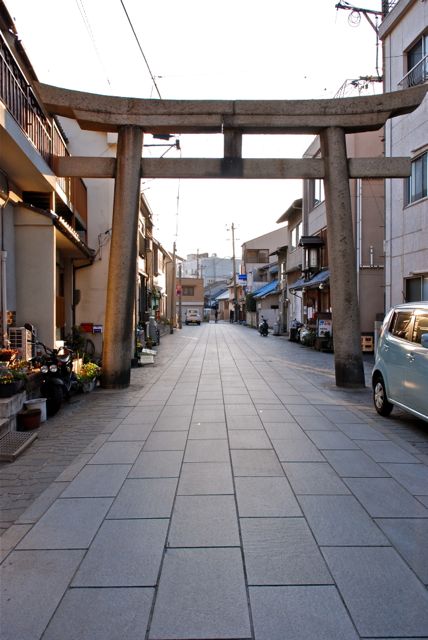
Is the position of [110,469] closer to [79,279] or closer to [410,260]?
[79,279]

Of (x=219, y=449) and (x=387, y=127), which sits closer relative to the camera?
(x=219, y=449)

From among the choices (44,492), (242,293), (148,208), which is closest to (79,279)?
(148,208)

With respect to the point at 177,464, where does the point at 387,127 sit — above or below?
above

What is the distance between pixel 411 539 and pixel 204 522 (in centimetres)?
158

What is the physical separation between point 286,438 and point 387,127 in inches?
509

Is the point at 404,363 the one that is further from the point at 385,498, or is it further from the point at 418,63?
the point at 418,63

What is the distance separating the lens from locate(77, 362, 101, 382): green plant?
404 inches

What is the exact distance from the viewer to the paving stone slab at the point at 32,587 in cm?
277

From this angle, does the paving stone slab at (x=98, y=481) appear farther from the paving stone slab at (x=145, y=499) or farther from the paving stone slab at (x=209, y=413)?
the paving stone slab at (x=209, y=413)

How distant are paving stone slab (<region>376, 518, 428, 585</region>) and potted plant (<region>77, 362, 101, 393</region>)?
735 centimetres

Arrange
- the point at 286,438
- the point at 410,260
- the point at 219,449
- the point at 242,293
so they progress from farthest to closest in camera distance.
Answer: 1. the point at 242,293
2. the point at 410,260
3. the point at 286,438
4. the point at 219,449

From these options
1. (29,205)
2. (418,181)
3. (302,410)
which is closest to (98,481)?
(302,410)

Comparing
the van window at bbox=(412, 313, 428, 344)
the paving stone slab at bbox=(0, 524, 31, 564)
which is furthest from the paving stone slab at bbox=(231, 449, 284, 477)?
the van window at bbox=(412, 313, 428, 344)

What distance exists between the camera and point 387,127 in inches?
631
